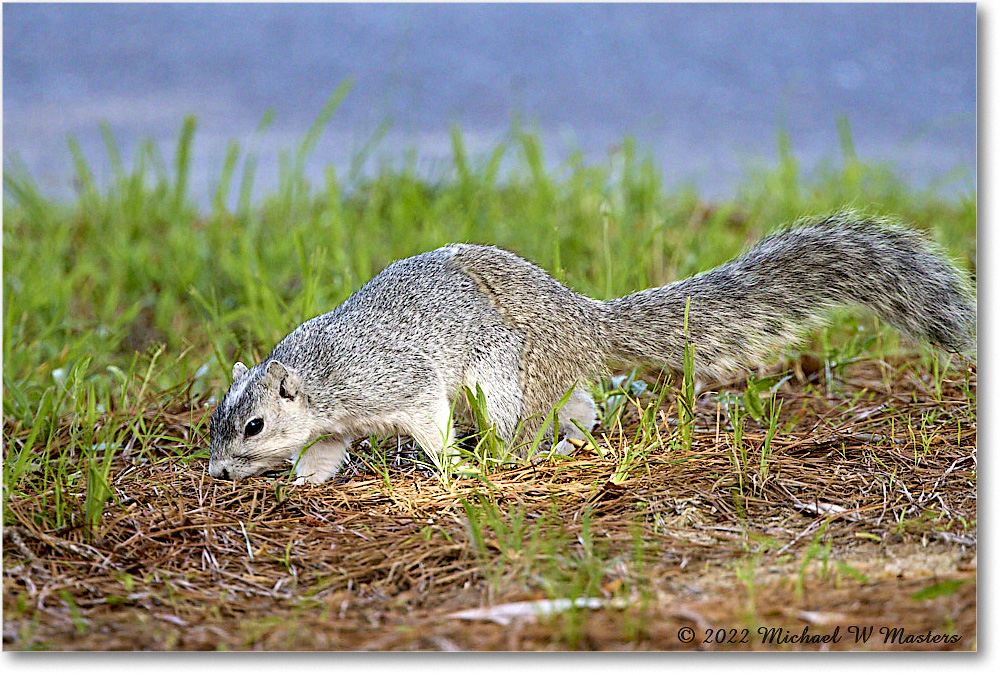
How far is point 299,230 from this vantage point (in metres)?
3.80

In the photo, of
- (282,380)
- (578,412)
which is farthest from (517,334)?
(282,380)

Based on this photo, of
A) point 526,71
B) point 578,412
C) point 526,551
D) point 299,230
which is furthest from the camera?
point 299,230

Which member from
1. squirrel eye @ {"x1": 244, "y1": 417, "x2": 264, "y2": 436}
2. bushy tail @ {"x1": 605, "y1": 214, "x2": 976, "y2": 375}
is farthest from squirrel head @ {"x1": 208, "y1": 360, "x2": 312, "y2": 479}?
bushy tail @ {"x1": 605, "y1": 214, "x2": 976, "y2": 375}

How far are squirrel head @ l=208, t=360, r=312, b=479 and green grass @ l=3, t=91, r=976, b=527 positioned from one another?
0.77m

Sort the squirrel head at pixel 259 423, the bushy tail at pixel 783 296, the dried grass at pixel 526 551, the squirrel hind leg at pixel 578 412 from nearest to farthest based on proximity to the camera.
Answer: the dried grass at pixel 526 551
the squirrel head at pixel 259 423
the bushy tail at pixel 783 296
the squirrel hind leg at pixel 578 412

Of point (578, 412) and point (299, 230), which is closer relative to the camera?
point (578, 412)

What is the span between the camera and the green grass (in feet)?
12.2

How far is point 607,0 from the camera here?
2.94 metres

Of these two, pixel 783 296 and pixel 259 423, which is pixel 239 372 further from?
pixel 783 296

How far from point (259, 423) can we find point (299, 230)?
1278mm

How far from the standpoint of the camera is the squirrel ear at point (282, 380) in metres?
2.68

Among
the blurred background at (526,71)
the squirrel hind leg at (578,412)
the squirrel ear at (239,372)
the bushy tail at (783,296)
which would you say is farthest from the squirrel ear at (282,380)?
the blurred background at (526,71)

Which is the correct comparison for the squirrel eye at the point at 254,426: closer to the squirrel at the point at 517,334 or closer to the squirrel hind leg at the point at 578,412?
the squirrel at the point at 517,334

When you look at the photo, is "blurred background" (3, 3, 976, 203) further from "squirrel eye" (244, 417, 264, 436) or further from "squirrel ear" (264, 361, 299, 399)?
"squirrel eye" (244, 417, 264, 436)
